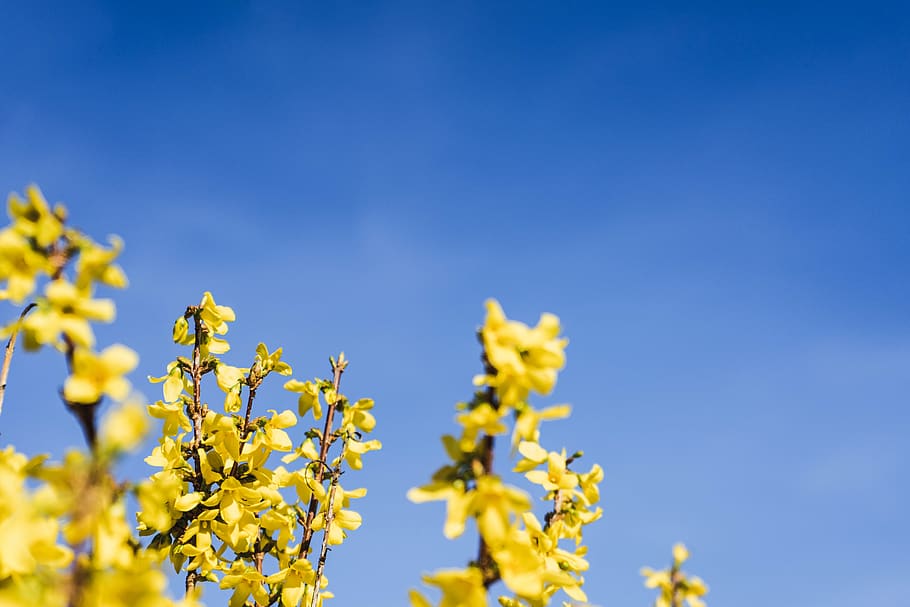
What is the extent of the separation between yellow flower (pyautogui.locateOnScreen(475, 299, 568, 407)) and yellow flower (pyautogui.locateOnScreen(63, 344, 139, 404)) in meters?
0.85

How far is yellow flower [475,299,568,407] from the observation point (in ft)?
6.39

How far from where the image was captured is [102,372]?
5.51 ft

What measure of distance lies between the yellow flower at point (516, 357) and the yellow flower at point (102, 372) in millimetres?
851

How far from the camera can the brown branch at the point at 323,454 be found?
147 inches

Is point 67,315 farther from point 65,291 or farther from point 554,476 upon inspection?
point 554,476

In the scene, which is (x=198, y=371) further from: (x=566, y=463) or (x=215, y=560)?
(x=566, y=463)

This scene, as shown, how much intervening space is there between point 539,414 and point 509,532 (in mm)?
324

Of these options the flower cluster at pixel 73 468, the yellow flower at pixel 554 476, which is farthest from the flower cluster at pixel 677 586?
the flower cluster at pixel 73 468

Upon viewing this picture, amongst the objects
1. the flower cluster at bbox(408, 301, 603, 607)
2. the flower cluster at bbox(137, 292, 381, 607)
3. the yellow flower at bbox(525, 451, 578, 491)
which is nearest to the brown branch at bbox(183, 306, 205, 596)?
the flower cluster at bbox(137, 292, 381, 607)

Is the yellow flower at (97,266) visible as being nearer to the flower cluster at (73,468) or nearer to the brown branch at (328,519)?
the flower cluster at (73,468)

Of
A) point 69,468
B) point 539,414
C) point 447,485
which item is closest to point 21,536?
point 69,468

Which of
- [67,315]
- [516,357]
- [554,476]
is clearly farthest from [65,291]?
[554,476]

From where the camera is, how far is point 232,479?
3.69 metres

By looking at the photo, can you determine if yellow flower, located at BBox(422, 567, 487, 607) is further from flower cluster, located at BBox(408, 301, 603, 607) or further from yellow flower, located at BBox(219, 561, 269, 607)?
yellow flower, located at BBox(219, 561, 269, 607)
